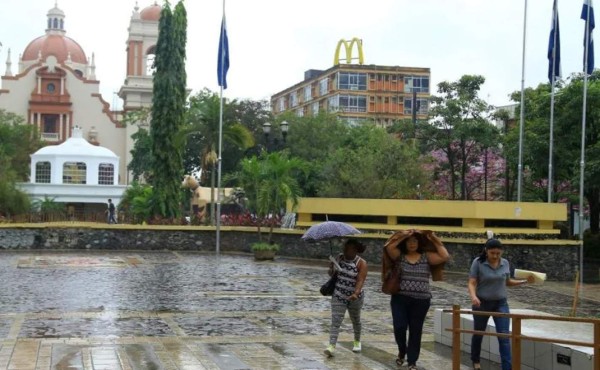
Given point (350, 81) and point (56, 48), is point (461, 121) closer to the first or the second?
point (350, 81)

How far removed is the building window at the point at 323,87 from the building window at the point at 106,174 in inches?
1276

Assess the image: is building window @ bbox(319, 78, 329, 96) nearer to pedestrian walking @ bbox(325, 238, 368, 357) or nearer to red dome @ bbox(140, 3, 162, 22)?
red dome @ bbox(140, 3, 162, 22)

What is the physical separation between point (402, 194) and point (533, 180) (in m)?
8.44

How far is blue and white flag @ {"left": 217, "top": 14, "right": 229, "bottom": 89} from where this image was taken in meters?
33.7

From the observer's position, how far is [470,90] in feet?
125

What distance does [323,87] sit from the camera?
85000 mm

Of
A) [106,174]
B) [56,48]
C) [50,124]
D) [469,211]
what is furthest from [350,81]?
[469,211]

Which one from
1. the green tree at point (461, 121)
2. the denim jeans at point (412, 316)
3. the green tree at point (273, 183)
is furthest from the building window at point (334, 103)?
the denim jeans at point (412, 316)

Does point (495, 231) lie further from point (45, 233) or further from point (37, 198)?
point (37, 198)

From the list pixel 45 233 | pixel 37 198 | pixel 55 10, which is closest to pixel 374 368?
pixel 45 233

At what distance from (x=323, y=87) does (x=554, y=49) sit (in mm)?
55699

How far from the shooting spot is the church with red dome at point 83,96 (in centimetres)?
7950

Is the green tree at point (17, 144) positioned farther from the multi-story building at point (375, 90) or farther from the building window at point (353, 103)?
the building window at point (353, 103)

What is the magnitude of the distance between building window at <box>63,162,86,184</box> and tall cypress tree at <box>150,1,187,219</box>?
54.2ft
